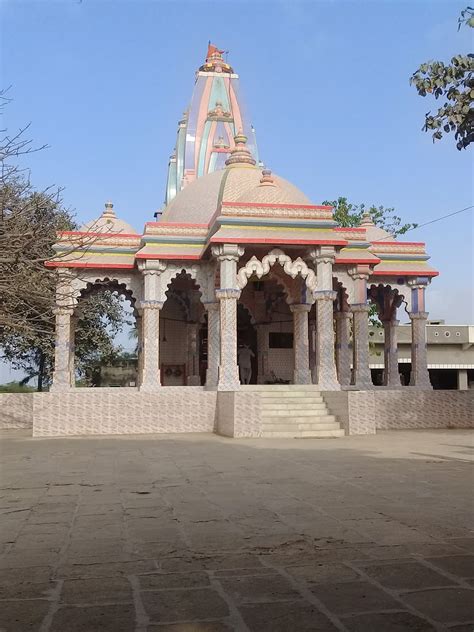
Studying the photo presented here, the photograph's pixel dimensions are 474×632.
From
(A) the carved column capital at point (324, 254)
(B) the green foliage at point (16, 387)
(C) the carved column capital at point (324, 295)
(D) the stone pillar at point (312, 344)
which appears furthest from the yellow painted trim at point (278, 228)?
(B) the green foliage at point (16, 387)

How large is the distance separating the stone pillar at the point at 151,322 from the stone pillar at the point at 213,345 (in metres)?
1.24

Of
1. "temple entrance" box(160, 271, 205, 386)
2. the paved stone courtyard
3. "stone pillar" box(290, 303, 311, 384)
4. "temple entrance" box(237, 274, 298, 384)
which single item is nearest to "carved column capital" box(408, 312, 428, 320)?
"stone pillar" box(290, 303, 311, 384)

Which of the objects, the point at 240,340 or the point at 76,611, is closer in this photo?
the point at 76,611

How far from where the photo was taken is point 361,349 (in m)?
17.2

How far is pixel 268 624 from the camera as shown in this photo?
99.7 inches

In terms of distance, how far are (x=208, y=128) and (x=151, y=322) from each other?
46.6 feet

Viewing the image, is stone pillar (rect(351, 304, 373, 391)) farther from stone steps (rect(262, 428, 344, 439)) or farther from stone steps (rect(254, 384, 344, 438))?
stone steps (rect(262, 428, 344, 439))

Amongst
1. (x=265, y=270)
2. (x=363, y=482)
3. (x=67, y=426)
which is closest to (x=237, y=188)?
(x=265, y=270)

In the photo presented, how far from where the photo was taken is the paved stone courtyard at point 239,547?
2643 mm

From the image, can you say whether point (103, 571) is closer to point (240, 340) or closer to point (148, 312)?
point (148, 312)

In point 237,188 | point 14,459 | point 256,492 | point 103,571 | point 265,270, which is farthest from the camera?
point 237,188

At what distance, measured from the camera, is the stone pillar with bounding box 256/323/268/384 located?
20.2m

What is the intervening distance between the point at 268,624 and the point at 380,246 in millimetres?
16952

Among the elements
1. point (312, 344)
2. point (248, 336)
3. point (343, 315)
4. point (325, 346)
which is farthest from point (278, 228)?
point (312, 344)
